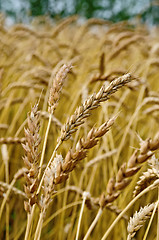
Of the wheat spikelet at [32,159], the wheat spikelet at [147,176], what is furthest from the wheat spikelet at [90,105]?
the wheat spikelet at [147,176]

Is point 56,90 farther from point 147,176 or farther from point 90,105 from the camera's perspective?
point 147,176

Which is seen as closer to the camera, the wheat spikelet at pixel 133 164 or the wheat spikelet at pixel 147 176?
the wheat spikelet at pixel 133 164

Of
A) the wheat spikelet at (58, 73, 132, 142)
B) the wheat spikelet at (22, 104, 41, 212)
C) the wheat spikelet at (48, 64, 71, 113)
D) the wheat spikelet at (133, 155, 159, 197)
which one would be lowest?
the wheat spikelet at (133, 155, 159, 197)

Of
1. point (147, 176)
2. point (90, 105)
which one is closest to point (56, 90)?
point (90, 105)

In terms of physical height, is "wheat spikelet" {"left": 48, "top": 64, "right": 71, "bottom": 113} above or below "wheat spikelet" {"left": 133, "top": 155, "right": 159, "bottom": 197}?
above

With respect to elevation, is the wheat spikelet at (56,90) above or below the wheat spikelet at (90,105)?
above

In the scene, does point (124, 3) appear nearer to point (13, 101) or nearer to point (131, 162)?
point (13, 101)

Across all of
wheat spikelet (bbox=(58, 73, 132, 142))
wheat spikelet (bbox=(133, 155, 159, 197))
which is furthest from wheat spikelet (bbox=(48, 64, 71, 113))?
wheat spikelet (bbox=(133, 155, 159, 197))

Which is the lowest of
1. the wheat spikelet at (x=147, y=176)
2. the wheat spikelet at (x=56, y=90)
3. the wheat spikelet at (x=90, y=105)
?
the wheat spikelet at (x=147, y=176)

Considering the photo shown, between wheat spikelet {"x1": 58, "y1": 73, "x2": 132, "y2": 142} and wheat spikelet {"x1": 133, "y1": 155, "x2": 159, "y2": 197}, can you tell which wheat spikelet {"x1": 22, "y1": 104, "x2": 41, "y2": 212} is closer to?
wheat spikelet {"x1": 58, "y1": 73, "x2": 132, "y2": 142}

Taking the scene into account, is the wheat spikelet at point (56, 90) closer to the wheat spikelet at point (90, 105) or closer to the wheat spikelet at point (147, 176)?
the wheat spikelet at point (90, 105)

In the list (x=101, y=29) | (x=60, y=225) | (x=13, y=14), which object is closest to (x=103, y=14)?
(x=13, y=14)

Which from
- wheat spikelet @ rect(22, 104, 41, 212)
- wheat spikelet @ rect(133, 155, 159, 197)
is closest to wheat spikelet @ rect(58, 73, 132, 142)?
wheat spikelet @ rect(22, 104, 41, 212)

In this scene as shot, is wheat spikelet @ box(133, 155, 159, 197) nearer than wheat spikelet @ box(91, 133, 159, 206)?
No
